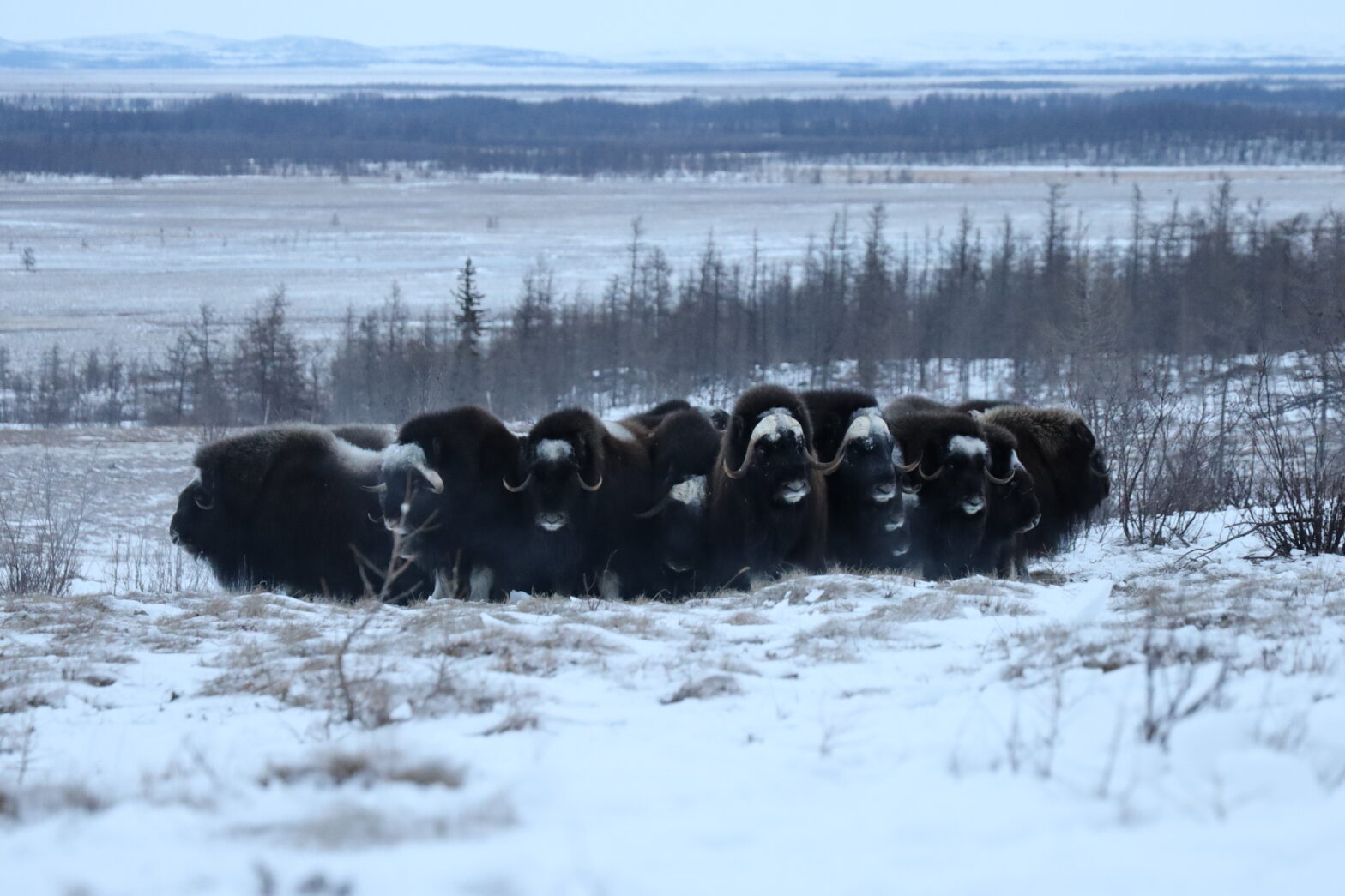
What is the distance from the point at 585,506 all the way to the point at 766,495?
1710 mm

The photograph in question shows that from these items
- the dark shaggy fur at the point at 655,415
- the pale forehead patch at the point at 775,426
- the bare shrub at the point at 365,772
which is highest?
the pale forehead patch at the point at 775,426

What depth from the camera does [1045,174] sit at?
14888 cm

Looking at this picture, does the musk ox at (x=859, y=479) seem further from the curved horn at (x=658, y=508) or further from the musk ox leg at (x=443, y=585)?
the musk ox leg at (x=443, y=585)

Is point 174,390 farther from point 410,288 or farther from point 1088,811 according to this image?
point 1088,811

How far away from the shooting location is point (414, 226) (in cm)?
10550

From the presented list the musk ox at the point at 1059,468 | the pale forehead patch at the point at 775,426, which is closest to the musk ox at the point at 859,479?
the pale forehead patch at the point at 775,426

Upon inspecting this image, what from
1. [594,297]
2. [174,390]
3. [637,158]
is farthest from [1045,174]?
[174,390]

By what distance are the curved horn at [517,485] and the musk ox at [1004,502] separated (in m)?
4.54

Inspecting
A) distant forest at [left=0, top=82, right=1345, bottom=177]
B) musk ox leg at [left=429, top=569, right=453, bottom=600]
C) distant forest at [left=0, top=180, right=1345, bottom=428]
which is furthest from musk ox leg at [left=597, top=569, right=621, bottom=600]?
distant forest at [left=0, top=82, right=1345, bottom=177]

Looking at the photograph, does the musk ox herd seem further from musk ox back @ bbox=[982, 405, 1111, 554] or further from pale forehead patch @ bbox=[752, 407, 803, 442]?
musk ox back @ bbox=[982, 405, 1111, 554]

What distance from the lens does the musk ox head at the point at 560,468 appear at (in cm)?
1127

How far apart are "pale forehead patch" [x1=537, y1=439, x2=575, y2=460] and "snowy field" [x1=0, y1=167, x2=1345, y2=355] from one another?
170 feet

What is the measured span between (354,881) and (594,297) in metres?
70.2

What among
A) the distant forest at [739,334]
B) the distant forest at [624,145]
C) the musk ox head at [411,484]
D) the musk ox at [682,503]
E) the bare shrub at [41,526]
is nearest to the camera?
the musk ox head at [411,484]
